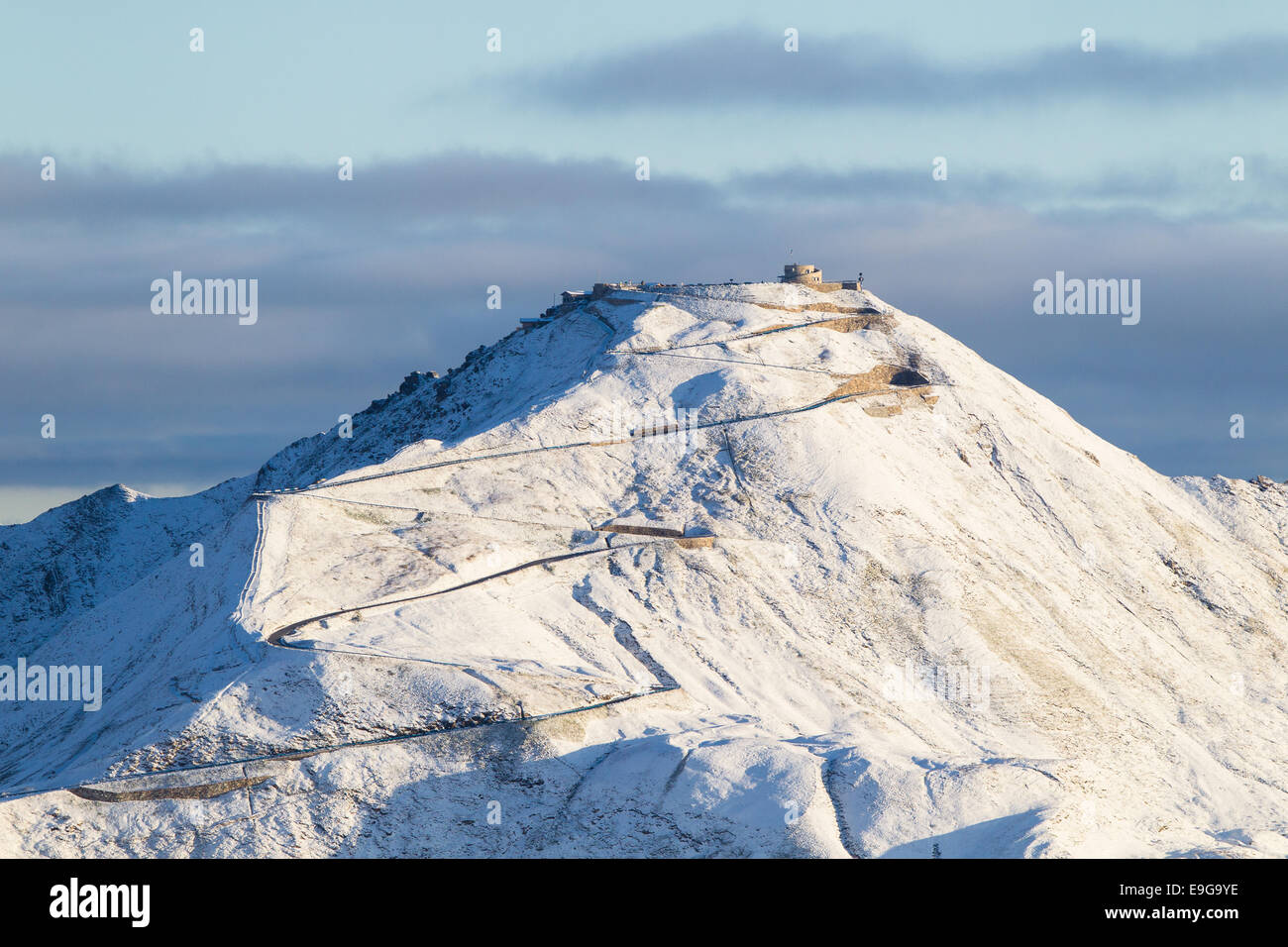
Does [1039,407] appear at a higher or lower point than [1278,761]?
higher

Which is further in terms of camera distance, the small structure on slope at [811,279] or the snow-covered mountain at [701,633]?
the small structure on slope at [811,279]

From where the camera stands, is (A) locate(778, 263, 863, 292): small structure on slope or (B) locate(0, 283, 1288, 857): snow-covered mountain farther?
(A) locate(778, 263, 863, 292): small structure on slope

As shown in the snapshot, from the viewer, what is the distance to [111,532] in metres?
134

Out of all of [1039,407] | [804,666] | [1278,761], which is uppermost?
[1039,407]

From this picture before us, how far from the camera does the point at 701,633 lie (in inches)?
3130

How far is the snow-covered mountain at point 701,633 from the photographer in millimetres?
62969

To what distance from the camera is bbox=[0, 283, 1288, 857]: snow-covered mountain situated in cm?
6297

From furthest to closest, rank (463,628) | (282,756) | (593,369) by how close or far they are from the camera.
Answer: (593,369) → (463,628) → (282,756)

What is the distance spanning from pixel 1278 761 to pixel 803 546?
84.1 ft

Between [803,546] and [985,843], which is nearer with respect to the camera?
[985,843]
